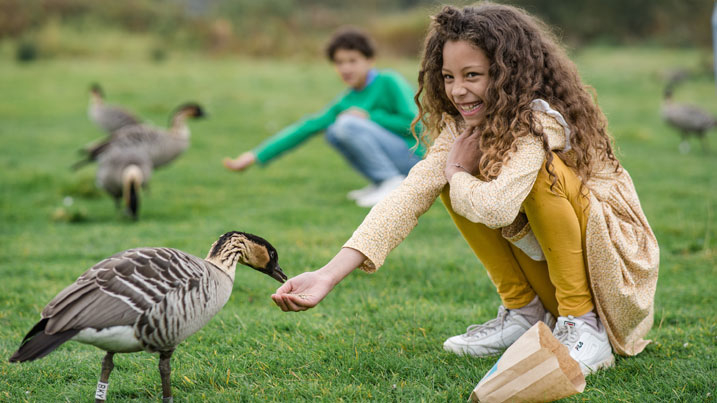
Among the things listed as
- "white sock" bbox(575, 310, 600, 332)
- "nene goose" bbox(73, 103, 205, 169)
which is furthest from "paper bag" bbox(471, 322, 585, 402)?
"nene goose" bbox(73, 103, 205, 169)

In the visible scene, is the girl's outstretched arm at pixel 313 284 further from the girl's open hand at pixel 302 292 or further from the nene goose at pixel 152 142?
the nene goose at pixel 152 142

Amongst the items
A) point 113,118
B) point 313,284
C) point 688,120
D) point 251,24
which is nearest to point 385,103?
point 313,284

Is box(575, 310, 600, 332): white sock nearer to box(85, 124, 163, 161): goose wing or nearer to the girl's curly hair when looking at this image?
the girl's curly hair

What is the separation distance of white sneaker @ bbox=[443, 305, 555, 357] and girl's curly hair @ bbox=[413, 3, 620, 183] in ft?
2.62

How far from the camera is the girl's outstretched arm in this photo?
8.82 ft

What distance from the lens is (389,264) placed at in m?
4.80

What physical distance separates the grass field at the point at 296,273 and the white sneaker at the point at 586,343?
0.06m

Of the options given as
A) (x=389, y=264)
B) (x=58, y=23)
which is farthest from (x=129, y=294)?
(x=58, y=23)

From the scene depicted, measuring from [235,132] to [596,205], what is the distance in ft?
29.5

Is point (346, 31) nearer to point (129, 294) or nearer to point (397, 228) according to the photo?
point (397, 228)

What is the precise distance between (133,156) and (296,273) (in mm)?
3401

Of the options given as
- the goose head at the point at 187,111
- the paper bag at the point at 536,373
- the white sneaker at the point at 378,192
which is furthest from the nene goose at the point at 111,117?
the paper bag at the point at 536,373

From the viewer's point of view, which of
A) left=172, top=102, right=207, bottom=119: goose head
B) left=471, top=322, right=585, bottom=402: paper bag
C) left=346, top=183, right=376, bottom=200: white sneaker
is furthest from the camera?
left=172, top=102, right=207, bottom=119: goose head

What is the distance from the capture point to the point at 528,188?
9.16 ft
